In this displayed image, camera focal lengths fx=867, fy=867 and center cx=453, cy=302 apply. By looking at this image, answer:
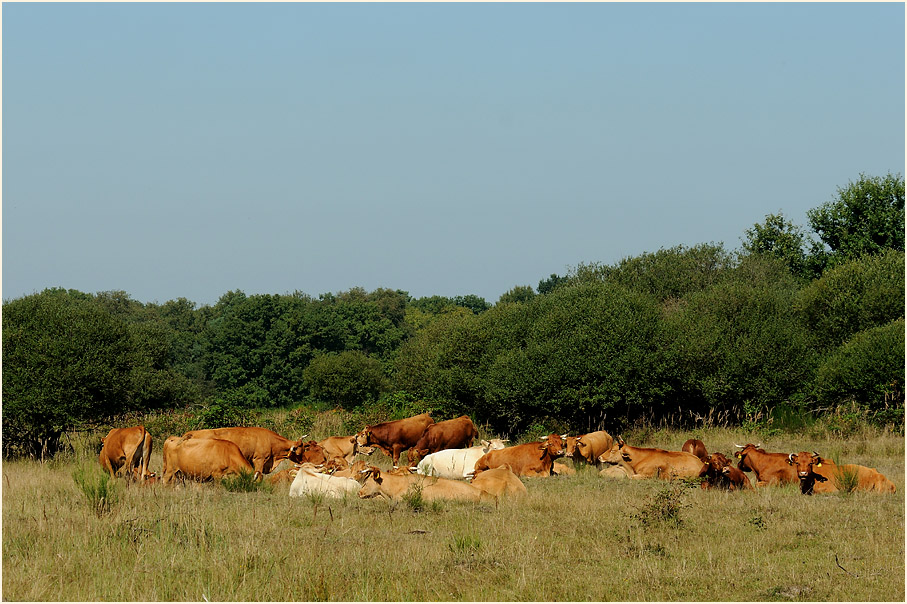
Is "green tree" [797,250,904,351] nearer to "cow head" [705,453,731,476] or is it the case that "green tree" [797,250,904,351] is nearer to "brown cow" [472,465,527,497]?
"cow head" [705,453,731,476]

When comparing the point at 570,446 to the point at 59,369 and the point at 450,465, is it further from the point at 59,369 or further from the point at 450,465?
the point at 59,369

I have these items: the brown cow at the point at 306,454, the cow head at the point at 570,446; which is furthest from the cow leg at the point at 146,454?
the cow head at the point at 570,446

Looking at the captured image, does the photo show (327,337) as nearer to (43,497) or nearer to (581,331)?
(581,331)

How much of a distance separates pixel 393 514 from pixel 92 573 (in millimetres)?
4220

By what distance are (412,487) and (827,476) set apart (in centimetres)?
701

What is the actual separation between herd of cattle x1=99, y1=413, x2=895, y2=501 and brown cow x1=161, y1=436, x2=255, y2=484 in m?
0.02

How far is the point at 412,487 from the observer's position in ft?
41.1

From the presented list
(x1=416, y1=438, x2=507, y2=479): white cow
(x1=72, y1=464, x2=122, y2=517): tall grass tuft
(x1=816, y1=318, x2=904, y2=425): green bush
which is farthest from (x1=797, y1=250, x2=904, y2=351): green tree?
(x1=72, y1=464, x2=122, y2=517): tall grass tuft

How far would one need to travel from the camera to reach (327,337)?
80000 mm

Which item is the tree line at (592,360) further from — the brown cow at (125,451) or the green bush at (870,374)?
the brown cow at (125,451)

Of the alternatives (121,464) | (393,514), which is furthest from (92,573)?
(121,464)

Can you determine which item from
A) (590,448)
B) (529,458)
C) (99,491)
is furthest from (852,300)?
(99,491)

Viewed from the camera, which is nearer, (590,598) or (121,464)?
(590,598)

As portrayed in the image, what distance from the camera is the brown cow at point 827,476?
13.8 m
